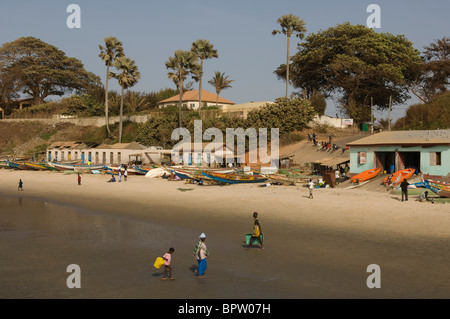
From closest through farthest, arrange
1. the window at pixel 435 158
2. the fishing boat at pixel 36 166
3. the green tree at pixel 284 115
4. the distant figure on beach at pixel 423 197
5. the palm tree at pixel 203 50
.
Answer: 1. the distant figure on beach at pixel 423 197
2. the window at pixel 435 158
3. the fishing boat at pixel 36 166
4. the green tree at pixel 284 115
5. the palm tree at pixel 203 50

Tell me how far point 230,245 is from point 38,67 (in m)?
96.0

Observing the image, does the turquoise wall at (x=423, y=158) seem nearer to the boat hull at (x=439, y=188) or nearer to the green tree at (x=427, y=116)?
the boat hull at (x=439, y=188)

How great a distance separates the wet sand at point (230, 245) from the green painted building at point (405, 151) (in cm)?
591

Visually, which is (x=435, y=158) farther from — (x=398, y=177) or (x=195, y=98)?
(x=195, y=98)

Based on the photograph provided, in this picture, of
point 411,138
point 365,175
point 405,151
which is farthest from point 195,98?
point 405,151

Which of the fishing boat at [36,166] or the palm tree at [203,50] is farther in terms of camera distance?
the palm tree at [203,50]

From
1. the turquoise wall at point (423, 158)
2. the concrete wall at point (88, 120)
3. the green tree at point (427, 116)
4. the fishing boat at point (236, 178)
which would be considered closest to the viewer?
the turquoise wall at point (423, 158)

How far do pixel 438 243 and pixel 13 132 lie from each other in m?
85.3

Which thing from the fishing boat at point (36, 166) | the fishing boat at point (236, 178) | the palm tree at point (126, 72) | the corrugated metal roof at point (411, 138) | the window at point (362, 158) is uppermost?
the palm tree at point (126, 72)

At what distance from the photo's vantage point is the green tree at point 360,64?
6562 cm

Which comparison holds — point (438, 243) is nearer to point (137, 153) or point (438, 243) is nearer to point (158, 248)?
point (158, 248)

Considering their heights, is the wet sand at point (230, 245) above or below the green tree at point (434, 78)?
below

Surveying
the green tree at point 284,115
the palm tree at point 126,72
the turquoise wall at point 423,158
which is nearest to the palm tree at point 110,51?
the palm tree at point 126,72
